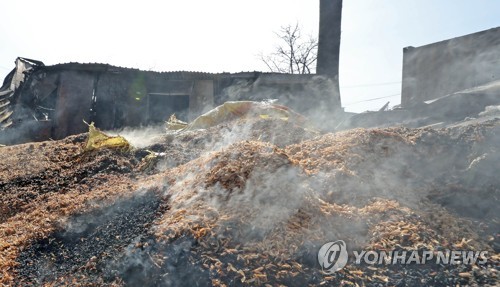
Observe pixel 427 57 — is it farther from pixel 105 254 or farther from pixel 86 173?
pixel 105 254

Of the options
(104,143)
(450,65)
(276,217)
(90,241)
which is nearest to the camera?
(276,217)

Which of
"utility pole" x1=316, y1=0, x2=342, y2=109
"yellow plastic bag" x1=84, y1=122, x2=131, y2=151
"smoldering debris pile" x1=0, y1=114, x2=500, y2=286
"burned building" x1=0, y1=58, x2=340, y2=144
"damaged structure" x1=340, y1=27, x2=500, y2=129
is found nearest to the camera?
"smoldering debris pile" x1=0, y1=114, x2=500, y2=286

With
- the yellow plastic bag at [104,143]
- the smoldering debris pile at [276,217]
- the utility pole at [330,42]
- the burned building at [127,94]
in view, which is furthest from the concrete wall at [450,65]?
the yellow plastic bag at [104,143]

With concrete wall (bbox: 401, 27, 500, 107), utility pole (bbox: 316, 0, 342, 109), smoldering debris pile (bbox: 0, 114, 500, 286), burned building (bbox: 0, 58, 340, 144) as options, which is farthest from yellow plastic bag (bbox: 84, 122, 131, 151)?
concrete wall (bbox: 401, 27, 500, 107)

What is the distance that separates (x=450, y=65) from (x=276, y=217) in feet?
53.1

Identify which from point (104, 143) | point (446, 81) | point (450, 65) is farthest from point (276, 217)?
point (450, 65)

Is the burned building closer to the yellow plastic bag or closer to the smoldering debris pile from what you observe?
the yellow plastic bag

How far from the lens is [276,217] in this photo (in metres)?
3.47

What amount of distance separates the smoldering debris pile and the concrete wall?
37.0 feet

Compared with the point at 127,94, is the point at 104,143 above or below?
below

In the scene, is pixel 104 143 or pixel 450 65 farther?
pixel 450 65

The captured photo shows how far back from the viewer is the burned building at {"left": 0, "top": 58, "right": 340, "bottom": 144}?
1292 centimetres

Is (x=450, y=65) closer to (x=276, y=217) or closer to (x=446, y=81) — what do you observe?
(x=446, y=81)

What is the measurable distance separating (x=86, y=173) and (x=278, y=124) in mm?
3526
